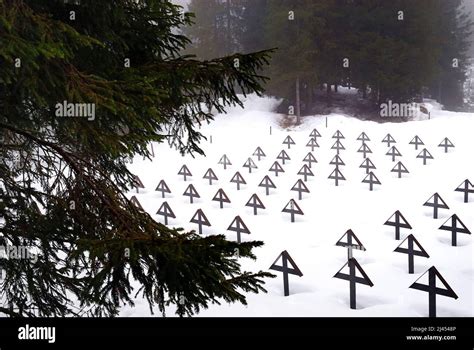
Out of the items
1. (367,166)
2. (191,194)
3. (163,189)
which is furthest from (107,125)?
(367,166)

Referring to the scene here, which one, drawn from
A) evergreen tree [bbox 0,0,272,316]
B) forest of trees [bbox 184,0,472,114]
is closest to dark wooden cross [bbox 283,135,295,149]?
forest of trees [bbox 184,0,472,114]

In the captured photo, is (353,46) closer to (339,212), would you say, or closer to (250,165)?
(250,165)

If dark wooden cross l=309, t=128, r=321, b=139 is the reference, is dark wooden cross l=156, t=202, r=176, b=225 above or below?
below

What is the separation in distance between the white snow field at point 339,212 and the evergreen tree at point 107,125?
3934 millimetres

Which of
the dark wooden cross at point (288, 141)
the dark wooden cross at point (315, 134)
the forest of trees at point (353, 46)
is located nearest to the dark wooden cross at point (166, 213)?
the dark wooden cross at point (288, 141)

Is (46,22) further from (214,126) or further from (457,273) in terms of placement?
(214,126)

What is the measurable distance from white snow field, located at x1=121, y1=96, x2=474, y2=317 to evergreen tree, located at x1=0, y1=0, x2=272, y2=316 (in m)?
3.93

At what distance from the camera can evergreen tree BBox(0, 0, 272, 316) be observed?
9.45 feet

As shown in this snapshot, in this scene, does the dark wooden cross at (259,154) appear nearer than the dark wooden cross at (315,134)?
Yes

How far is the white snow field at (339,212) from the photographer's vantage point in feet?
26.6

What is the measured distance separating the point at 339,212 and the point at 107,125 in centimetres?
1049

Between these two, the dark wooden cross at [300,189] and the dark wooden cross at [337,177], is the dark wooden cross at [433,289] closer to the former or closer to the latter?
the dark wooden cross at [300,189]

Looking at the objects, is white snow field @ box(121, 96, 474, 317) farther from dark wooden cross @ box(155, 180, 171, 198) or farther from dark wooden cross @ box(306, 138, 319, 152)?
dark wooden cross @ box(306, 138, 319, 152)
